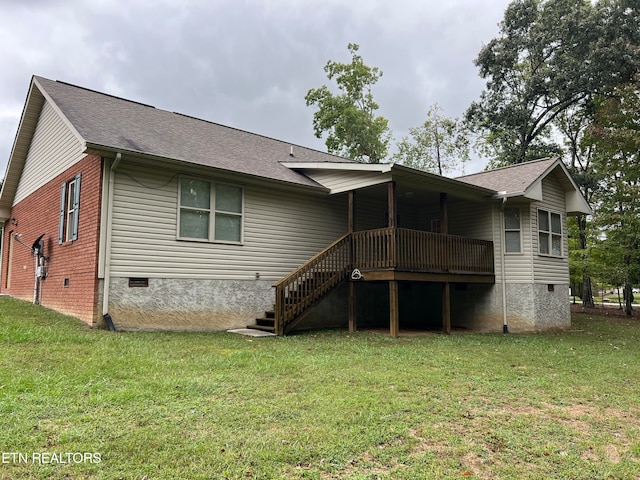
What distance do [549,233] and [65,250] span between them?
13390mm

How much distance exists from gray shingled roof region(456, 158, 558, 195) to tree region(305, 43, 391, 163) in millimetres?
16455

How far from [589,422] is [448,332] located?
702 cm

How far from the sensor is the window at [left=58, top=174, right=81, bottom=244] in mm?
9789

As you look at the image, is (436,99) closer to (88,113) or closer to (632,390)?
(88,113)

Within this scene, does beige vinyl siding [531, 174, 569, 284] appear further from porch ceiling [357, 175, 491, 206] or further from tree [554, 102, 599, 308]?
tree [554, 102, 599, 308]

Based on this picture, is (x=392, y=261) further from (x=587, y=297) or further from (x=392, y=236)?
(x=587, y=297)

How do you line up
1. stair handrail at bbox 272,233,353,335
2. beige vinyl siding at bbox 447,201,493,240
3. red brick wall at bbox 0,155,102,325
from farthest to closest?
beige vinyl siding at bbox 447,201,493,240
stair handrail at bbox 272,233,353,335
red brick wall at bbox 0,155,102,325

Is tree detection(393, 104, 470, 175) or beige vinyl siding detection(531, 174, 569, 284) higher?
tree detection(393, 104, 470, 175)

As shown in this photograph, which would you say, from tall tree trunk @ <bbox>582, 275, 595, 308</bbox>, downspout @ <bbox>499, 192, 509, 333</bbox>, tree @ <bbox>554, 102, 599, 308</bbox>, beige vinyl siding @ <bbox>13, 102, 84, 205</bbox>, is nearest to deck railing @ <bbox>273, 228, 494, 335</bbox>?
downspout @ <bbox>499, 192, 509, 333</bbox>

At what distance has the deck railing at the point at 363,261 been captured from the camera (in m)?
9.79

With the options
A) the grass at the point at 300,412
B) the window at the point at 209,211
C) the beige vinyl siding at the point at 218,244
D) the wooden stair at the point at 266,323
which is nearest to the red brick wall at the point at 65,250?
the beige vinyl siding at the point at 218,244

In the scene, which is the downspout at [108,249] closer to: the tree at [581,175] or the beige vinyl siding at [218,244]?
the beige vinyl siding at [218,244]

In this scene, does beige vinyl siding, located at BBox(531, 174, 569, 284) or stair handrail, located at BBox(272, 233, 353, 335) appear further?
beige vinyl siding, located at BBox(531, 174, 569, 284)

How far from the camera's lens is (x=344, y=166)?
11094mm
